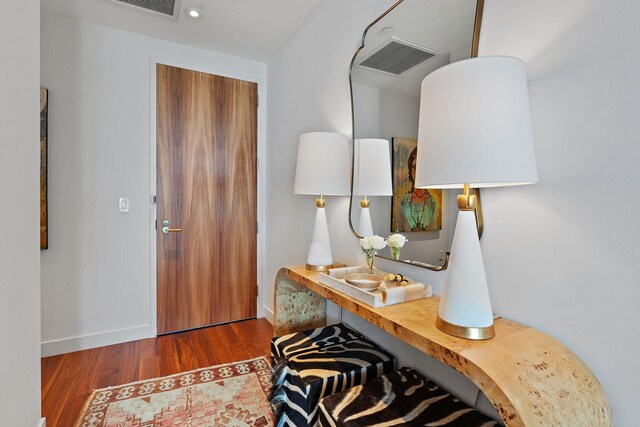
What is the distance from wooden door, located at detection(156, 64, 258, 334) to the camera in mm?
2641

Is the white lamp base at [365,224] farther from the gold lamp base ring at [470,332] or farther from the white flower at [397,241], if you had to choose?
the gold lamp base ring at [470,332]

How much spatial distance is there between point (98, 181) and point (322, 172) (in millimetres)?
1928

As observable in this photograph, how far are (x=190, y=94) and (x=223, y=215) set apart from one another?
1108mm

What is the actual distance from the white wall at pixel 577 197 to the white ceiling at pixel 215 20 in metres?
1.66

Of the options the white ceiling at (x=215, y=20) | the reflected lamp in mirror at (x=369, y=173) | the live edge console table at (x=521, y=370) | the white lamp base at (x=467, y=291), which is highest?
the white ceiling at (x=215, y=20)

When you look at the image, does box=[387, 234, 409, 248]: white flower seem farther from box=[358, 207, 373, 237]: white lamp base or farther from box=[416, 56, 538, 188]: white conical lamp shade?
box=[416, 56, 538, 188]: white conical lamp shade

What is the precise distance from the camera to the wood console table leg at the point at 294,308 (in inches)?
71.0

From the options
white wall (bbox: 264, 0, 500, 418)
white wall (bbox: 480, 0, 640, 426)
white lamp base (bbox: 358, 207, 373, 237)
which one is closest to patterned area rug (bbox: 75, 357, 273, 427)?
white wall (bbox: 264, 0, 500, 418)

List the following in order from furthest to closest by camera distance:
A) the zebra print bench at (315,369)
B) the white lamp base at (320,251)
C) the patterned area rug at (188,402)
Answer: the white lamp base at (320,251) → the patterned area rug at (188,402) → the zebra print bench at (315,369)

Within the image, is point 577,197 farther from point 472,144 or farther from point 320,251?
point 320,251

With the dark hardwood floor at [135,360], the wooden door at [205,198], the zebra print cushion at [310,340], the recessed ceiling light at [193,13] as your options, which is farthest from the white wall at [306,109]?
the recessed ceiling light at [193,13]

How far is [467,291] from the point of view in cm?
84

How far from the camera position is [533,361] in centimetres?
76

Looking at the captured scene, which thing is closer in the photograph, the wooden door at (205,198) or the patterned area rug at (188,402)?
the patterned area rug at (188,402)
